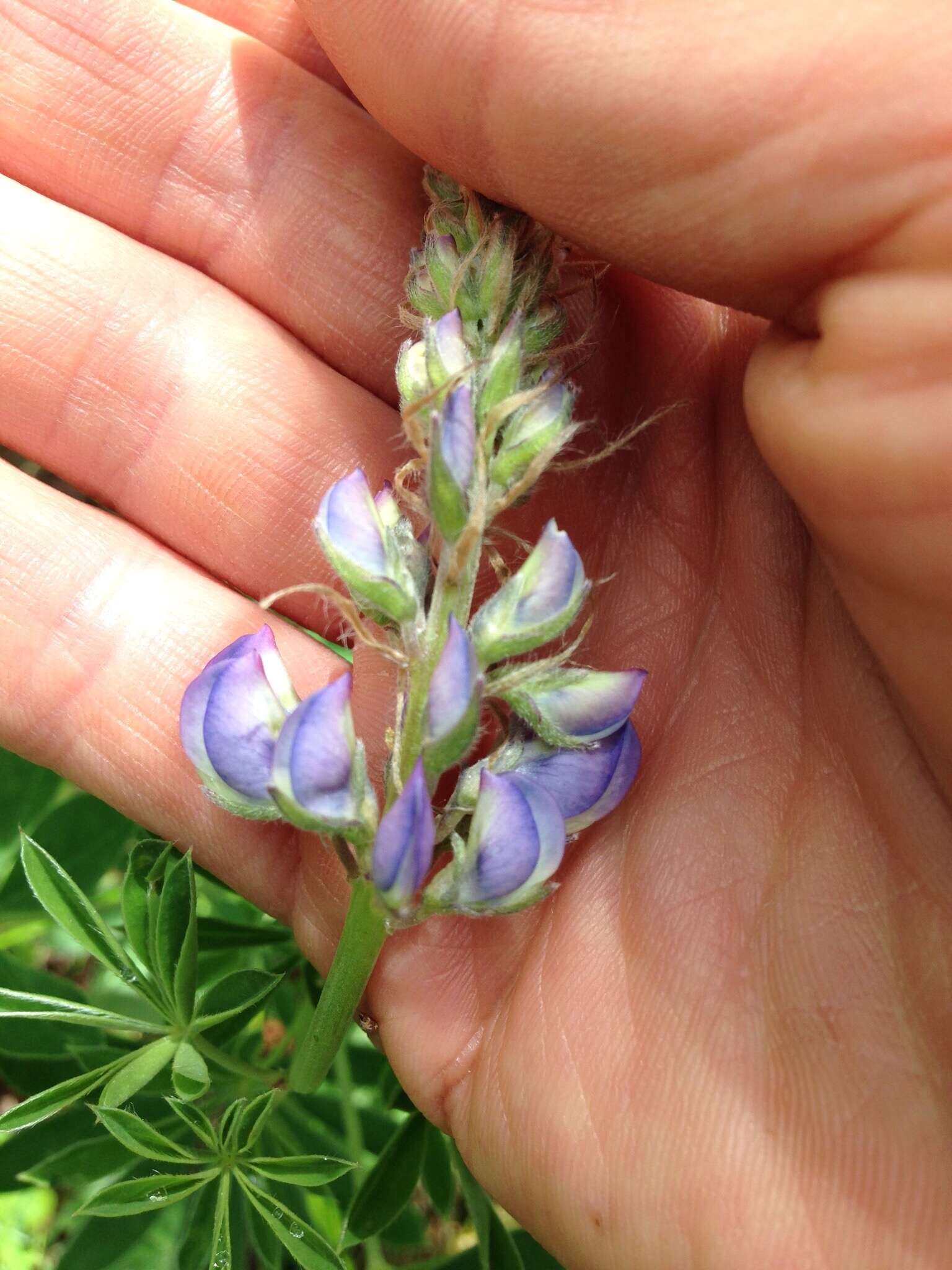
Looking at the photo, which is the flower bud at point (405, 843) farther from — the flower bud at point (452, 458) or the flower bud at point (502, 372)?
the flower bud at point (502, 372)

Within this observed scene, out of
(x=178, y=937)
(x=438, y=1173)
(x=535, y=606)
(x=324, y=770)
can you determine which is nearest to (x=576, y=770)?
(x=535, y=606)

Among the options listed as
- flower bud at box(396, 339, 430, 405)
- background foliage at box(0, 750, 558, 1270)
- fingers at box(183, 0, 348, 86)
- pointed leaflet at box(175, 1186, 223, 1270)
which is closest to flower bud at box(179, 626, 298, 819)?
background foliage at box(0, 750, 558, 1270)

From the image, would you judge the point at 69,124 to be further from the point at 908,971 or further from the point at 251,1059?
the point at 908,971

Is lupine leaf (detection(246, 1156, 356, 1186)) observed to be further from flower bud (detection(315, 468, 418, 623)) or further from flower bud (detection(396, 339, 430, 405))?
flower bud (detection(396, 339, 430, 405))

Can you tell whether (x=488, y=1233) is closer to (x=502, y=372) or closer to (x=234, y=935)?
(x=234, y=935)

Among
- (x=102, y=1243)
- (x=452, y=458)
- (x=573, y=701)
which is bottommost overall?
(x=102, y=1243)

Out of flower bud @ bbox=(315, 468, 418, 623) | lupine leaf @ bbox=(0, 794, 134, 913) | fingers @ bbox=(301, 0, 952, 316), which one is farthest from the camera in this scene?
lupine leaf @ bbox=(0, 794, 134, 913)
